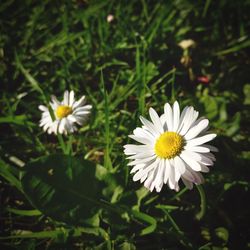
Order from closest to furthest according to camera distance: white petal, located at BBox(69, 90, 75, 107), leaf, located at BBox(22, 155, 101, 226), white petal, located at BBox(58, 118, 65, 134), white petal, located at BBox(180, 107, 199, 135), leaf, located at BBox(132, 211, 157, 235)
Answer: white petal, located at BBox(180, 107, 199, 135) < leaf, located at BBox(132, 211, 157, 235) < leaf, located at BBox(22, 155, 101, 226) < white petal, located at BBox(58, 118, 65, 134) < white petal, located at BBox(69, 90, 75, 107)

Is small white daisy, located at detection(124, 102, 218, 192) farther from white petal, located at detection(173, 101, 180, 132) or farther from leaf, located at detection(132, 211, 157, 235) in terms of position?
leaf, located at detection(132, 211, 157, 235)

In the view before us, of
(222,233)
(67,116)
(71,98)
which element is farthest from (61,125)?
(222,233)

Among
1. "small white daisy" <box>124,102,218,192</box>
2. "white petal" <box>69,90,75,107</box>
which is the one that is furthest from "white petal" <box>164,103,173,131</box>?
"white petal" <box>69,90,75,107</box>

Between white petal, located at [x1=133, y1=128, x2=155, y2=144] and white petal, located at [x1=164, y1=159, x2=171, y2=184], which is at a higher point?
white petal, located at [x1=133, y1=128, x2=155, y2=144]

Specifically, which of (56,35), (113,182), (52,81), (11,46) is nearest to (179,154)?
(113,182)

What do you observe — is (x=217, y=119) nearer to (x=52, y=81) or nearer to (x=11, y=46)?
(x=52, y=81)

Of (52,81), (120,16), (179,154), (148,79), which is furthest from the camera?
(120,16)

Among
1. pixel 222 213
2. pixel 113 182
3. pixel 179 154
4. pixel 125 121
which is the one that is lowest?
pixel 222 213

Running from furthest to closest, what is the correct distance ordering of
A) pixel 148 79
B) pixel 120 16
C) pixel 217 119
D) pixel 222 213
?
pixel 120 16
pixel 148 79
pixel 217 119
pixel 222 213
